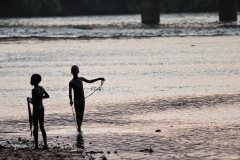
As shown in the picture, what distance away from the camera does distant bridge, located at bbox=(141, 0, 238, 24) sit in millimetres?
113750

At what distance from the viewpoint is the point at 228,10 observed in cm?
11669

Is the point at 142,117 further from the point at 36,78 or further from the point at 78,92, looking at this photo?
the point at 36,78

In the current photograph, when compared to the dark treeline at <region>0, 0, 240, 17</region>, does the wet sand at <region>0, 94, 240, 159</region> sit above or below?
below

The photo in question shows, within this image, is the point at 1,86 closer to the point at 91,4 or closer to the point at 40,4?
the point at 40,4

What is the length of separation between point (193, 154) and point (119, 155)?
4.19 ft

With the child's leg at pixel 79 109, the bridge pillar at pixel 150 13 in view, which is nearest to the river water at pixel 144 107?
the child's leg at pixel 79 109

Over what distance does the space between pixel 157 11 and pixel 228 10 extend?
11075mm

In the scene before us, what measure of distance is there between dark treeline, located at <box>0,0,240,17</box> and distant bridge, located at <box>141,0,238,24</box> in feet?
157

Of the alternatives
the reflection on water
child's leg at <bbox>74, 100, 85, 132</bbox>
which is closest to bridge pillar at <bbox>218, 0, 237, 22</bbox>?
the reflection on water

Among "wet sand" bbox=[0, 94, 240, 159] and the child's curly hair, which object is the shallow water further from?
the child's curly hair

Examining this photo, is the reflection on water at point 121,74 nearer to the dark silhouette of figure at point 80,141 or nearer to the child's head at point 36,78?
the dark silhouette of figure at point 80,141

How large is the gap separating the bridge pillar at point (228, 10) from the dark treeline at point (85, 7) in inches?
2061

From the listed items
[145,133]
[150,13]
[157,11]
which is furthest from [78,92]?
[157,11]

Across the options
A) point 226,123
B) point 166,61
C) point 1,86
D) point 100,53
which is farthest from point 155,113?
point 100,53
